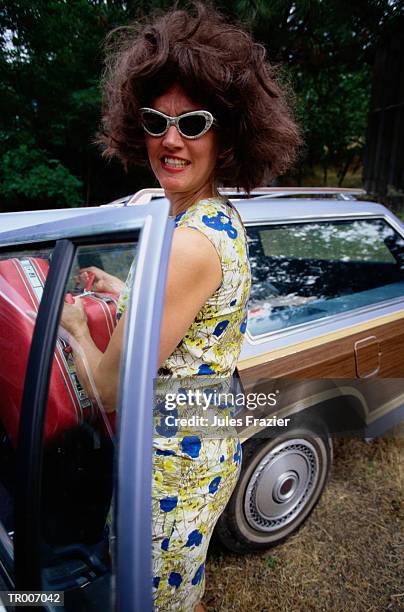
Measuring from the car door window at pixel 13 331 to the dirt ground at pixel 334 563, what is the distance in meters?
1.24

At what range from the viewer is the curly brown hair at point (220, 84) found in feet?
3.40

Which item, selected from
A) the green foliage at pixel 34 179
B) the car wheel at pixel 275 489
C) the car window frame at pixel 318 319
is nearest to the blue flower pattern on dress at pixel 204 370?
the car window frame at pixel 318 319

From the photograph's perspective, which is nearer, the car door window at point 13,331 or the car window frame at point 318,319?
the car door window at point 13,331

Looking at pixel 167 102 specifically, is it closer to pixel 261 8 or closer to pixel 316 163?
pixel 261 8

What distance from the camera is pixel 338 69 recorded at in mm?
11281

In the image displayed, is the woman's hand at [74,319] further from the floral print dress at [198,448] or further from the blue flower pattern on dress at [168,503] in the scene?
the blue flower pattern on dress at [168,503]

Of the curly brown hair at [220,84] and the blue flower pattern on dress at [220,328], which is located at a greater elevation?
the curly brown hair at [220,84]

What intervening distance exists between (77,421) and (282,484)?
1.41 metres

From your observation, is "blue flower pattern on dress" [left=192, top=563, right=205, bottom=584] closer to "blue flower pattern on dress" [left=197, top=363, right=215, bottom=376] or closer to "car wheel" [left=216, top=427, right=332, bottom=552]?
"blue flower pattern on dress" [left=197, top=363, right=215, bottom=376]

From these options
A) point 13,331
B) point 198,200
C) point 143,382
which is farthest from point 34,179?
point 143,382

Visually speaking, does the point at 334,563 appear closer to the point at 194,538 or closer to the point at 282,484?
the point at 282,484

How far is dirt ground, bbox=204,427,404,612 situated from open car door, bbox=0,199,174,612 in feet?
4.11

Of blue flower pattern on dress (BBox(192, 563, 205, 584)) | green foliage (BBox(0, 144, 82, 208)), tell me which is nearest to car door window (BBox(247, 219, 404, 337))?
blue flower pattern on dress (BBox(192, 563, 205, 584))

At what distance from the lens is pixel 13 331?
44.7 inches
